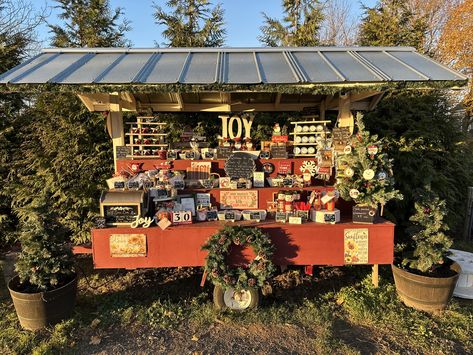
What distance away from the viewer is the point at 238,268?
400 cm

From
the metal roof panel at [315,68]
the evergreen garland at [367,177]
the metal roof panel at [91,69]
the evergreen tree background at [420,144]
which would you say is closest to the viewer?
the metal roof panel at [91,69]

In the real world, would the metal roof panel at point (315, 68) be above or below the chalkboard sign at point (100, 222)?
above

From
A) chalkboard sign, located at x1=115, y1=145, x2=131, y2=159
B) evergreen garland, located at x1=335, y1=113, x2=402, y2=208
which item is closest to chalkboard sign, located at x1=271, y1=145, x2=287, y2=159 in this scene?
evergreen garland, located at x1=335, y1=113, x2=402, y2=208

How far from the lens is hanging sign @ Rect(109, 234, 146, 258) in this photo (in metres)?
4.07

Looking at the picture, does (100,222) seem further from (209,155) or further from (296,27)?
(296,27)

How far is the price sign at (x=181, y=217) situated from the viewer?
4.25 m

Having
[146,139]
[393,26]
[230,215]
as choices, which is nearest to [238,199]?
[230,215]

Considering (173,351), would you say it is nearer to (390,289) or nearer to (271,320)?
(271,320)

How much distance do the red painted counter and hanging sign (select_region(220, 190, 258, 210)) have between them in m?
0.79

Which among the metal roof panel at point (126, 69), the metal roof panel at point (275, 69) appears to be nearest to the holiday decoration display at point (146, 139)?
the metal roof panel at point (126, 69)

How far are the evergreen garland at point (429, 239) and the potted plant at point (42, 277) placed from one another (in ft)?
15.3

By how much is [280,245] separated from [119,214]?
2254 mm

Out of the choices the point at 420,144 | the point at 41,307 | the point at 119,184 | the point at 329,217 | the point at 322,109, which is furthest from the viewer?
the point at 420,144

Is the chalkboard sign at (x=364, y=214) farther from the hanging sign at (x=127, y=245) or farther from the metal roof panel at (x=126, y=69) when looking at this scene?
the metal roof panel at (x=126, y=69)
